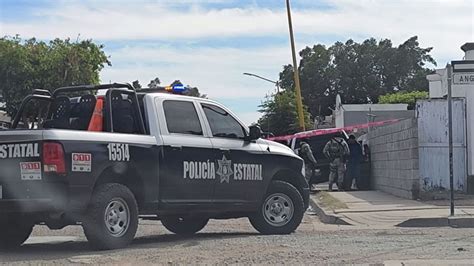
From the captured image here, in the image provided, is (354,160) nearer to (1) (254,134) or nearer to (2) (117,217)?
(1) (254,134)

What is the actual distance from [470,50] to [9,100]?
23.1m

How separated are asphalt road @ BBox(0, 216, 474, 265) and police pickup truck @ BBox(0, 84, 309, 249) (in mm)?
378

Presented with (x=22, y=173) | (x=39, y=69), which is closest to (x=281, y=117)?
(x=39, y=69)

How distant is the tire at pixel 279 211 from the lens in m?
11.9

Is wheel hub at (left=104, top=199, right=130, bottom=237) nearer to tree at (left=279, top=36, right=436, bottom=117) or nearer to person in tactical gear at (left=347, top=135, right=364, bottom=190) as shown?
person in tactical gear at (left=347, top=135, right=364, bottom=190)

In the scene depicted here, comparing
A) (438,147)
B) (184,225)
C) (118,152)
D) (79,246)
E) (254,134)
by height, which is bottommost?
(79,246)

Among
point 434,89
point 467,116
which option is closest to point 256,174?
point 467,116

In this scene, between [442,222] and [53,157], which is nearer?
[53,157]

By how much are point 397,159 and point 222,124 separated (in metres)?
8.17

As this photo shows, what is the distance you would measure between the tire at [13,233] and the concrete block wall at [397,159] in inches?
367

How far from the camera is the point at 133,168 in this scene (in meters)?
9.93

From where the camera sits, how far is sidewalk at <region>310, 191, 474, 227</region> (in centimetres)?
1319

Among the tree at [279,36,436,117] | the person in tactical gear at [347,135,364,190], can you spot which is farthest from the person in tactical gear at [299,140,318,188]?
the tree at [279,36,436,117]

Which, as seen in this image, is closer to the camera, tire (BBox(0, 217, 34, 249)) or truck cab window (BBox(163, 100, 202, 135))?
tire (BBox(0, 217, 34, 249))
